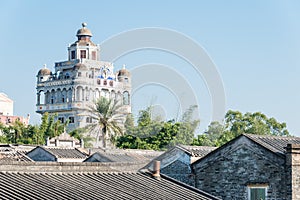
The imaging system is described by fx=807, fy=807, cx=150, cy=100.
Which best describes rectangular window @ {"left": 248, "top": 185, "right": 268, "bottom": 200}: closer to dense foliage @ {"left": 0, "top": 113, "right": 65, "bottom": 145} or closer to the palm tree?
the palm tree

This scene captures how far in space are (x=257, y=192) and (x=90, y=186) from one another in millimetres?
10692

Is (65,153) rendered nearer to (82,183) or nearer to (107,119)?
(82,183)

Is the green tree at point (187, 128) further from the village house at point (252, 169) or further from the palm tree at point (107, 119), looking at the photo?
the village house at point (252, 169)

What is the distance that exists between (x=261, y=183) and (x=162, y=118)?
55.2m

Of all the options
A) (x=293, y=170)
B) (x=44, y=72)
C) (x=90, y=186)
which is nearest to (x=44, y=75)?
(x=44, y=72)

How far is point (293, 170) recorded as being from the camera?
25.7 meters

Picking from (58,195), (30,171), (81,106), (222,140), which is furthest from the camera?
(81,106)

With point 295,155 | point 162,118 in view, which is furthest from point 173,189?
point 162,118

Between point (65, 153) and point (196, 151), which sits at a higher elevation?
point (196, 151)

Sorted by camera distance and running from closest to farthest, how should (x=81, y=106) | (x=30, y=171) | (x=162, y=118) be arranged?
1. (x=30, y=171)
2. (x=162, y=118)
3. (x=81, y=106)

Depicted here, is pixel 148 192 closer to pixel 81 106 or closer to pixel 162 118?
pixel 162 118

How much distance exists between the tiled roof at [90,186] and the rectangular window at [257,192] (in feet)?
25.2

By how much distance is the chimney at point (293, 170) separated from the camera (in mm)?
25578

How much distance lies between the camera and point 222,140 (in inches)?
2901
